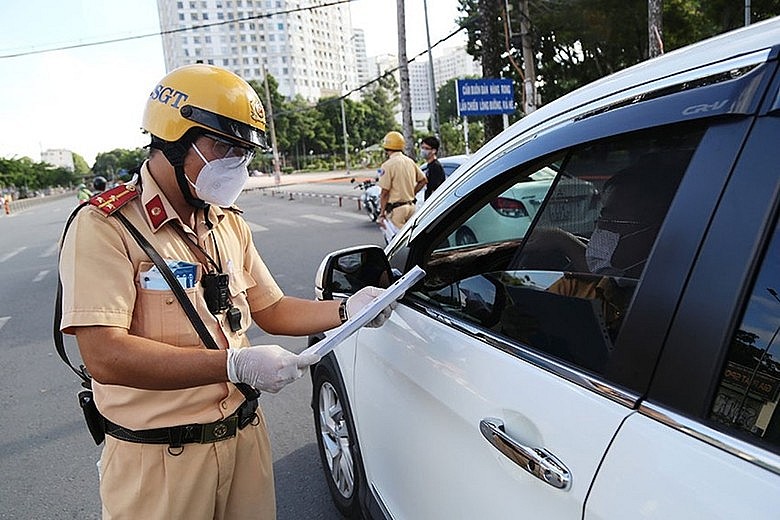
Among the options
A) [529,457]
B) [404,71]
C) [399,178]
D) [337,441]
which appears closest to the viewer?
[529,457]

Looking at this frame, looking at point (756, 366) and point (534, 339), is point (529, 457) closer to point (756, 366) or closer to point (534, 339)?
point (534, 339)

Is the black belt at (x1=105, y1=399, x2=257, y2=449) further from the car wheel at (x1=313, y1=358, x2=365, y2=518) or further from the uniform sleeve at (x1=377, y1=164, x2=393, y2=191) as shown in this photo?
the uniform sleeve at (x1=377, y1=164, x2=393, y2=191)

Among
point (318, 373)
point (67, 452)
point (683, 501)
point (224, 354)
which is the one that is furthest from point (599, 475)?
point (67, 452)

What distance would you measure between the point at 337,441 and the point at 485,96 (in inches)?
415

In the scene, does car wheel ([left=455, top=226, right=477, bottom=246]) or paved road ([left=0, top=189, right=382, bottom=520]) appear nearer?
car wheel ([left=455, top=226, right=477, bottom=246])

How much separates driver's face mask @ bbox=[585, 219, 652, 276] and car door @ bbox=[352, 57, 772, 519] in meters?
0.02

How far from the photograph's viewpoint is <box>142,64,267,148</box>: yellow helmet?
1.45m

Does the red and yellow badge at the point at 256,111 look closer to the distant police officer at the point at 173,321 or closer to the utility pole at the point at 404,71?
the distant police officer at the point at 173,321

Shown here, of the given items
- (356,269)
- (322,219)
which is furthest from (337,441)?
(322,219)

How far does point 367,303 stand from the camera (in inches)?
70.2

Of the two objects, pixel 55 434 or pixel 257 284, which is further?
pixel 55 434

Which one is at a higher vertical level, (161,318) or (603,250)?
(603,250)

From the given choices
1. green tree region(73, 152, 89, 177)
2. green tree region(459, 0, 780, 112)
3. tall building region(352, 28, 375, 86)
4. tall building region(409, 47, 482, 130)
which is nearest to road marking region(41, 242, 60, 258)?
green tree region(459, 0, 780, 112)

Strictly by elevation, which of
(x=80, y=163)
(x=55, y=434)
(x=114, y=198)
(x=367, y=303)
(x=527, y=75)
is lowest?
(x=55, y=434)
